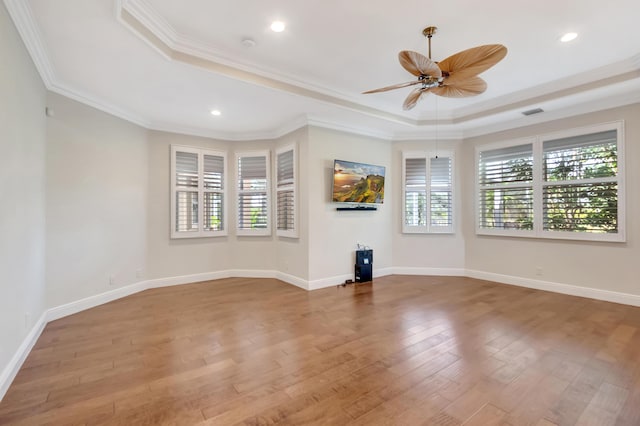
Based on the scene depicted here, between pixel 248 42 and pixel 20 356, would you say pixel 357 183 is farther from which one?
pixel 20 356

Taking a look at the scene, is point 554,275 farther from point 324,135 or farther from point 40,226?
point 40,226

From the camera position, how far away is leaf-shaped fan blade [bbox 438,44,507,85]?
258cm

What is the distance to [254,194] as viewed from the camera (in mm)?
6090

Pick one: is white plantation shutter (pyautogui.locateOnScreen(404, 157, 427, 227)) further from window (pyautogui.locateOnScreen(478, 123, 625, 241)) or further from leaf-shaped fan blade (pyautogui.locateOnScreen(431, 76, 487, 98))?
Result: leaf-shaped fan blade (pyautogui.locateOnScreen(431, 76, 487, 98))

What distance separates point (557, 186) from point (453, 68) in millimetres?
3314

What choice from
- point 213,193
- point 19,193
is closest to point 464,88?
point 19,193

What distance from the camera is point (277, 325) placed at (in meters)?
3.51

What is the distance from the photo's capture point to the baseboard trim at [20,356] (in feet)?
7.36

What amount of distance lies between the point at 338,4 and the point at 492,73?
2521 mm

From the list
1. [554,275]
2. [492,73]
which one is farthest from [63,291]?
[554,275]

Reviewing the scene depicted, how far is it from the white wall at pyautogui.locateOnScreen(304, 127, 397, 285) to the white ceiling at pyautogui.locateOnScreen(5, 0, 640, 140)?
17.9 inches

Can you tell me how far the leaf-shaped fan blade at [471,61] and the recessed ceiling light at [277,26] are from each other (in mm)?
1582

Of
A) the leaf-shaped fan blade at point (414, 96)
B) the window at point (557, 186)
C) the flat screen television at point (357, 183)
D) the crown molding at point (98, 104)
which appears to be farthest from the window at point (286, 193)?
the window at point (557, 186)

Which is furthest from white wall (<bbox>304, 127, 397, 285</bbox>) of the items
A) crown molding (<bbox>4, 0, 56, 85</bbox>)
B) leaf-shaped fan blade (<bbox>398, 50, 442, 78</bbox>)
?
crown molding (<bbox>4, 0, 56, 85</bbox>)
